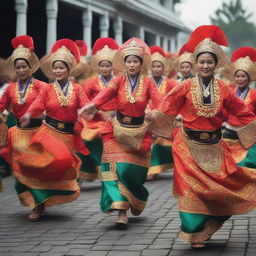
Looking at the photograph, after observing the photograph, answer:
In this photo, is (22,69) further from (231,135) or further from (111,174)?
(231,135)

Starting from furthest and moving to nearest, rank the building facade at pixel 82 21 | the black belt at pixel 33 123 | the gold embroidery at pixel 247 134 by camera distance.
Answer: the building facade at pixel 82 21 → the black belt at pixel 33 123 → the gold embroidery at pixel 247 134

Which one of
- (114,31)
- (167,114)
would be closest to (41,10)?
(114,31)

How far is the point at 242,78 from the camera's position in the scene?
346 inches

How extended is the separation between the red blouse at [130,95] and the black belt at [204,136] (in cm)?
113

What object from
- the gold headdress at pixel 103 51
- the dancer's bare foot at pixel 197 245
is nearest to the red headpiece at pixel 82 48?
the gold headdress at pixel 103 51

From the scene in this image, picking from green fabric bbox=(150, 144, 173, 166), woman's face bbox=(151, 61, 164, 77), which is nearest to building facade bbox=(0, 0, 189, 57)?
woman's face bbox=(151, 61, 164, 77)

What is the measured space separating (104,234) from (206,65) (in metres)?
1.76

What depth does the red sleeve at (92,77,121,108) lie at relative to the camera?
7055 millimetres

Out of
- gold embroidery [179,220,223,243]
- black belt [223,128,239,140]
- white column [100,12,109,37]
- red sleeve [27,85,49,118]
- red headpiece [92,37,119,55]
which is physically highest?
white column [100,12,109,37]

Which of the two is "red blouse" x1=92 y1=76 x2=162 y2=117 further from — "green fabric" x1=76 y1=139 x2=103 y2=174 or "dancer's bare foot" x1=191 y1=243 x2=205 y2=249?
"green fabric" x1=76 y1=139 x2=103 y2=174

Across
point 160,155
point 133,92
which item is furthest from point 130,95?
point 160,155

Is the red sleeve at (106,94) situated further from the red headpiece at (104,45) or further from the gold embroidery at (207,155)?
the red headpiece at (104,45)

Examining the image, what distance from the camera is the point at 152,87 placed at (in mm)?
7258

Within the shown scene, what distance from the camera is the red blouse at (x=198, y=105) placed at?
19.9 feet
